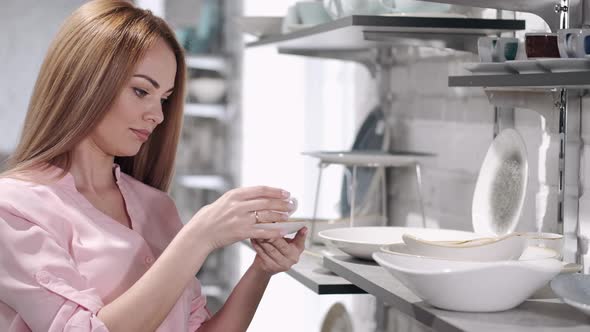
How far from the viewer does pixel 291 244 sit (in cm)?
182

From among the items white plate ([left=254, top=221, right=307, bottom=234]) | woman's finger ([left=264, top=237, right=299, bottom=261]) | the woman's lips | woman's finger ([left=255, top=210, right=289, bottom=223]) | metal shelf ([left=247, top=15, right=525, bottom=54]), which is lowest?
woman's finger ([left=264, top=237, right=299, bottom=261])

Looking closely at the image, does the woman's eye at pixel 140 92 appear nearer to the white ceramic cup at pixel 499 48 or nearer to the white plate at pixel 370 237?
the white plate at pixel 370 237

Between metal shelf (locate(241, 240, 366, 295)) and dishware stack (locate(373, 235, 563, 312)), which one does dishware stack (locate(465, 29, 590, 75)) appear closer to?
dishware stack (locate(373, 235, 563, 312))

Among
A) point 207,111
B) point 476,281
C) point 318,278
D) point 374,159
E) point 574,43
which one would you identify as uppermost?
point 574,43

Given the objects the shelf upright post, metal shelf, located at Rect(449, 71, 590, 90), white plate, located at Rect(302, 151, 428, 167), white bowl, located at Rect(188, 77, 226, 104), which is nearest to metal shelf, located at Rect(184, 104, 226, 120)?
white bowl, located at Rect(188, 77, 226, 104)

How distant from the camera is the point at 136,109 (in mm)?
1758

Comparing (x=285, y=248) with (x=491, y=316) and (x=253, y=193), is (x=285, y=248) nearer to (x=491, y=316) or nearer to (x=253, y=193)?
(x=253, y=193)

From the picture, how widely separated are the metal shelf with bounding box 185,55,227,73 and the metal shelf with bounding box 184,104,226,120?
151 mm

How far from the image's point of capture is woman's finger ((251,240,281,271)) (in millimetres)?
1838

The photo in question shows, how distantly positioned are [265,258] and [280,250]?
47mm

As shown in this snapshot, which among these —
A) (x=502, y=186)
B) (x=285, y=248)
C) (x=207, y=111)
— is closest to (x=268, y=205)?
(x=285, y=248)

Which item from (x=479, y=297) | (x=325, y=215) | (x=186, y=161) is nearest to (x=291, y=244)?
(x=479, y=297)

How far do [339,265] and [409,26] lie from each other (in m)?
0.50

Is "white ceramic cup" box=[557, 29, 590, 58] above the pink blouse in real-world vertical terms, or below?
above
